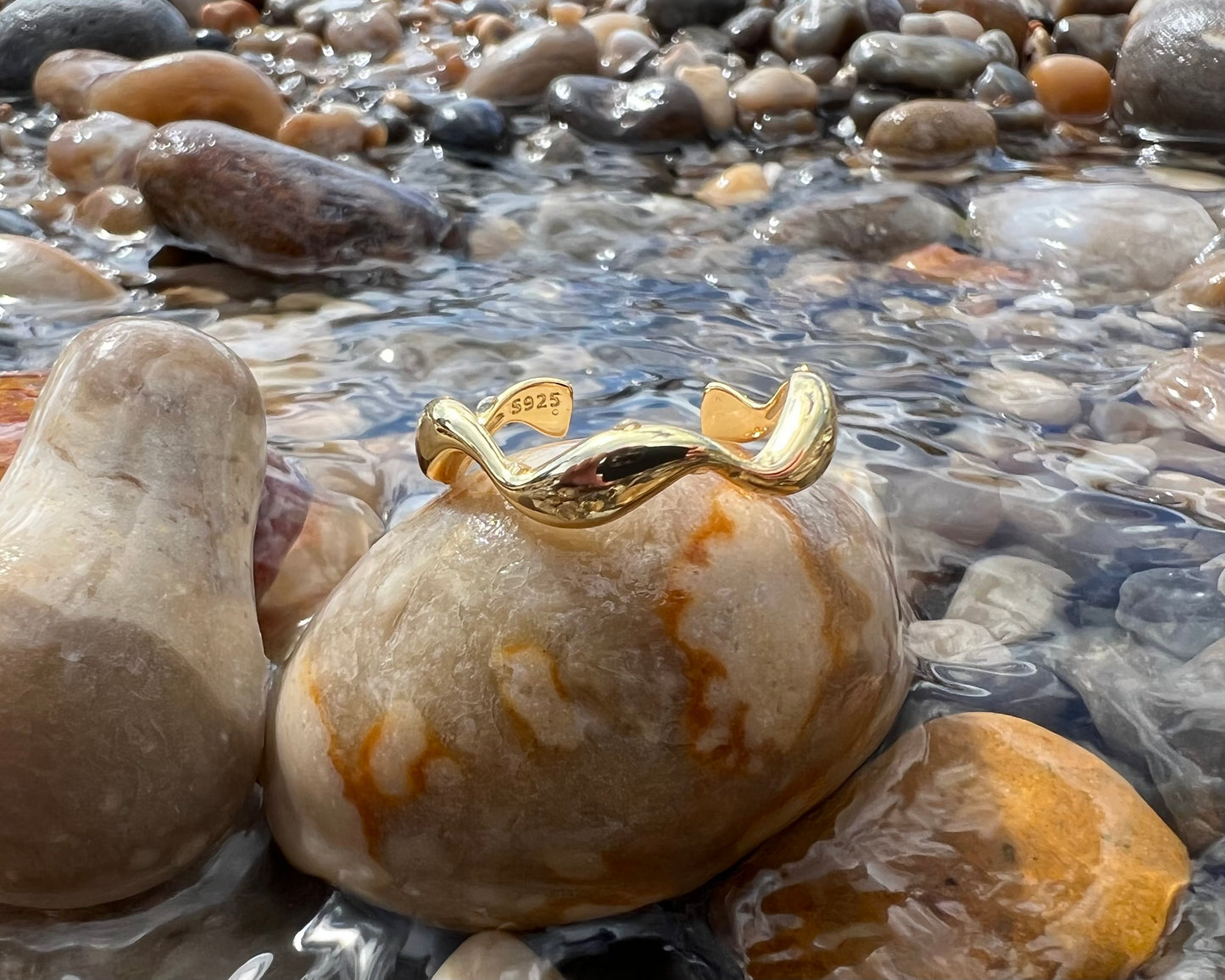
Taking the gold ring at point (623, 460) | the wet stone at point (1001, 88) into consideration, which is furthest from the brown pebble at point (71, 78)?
the gold ring at point (623, 460)

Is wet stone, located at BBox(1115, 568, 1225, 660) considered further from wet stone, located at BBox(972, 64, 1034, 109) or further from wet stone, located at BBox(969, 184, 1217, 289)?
wet stone, located at BBox(972, 64, 1034, 109)

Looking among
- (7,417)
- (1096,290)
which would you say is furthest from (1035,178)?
(7,417)

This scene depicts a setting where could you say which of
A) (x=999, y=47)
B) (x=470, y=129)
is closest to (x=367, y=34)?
(x=470, y=129)

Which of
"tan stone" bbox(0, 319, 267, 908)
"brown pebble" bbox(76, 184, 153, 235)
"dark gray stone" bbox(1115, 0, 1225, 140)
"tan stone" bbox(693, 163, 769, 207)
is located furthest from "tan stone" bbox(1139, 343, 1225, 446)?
"brown pebble" bbox(76, 184, 153, 235)

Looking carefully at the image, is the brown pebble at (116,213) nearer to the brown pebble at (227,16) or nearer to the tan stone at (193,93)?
the tan stone at (193,93)

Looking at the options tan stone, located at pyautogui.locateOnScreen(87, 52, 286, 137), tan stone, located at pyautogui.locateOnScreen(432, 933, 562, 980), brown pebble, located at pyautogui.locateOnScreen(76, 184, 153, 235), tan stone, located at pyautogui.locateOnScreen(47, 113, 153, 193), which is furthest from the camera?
tan stone, located at pyautogui.locateOnScreen(87, 52, 286, 137)

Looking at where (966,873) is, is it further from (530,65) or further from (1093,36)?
(1093,36)
